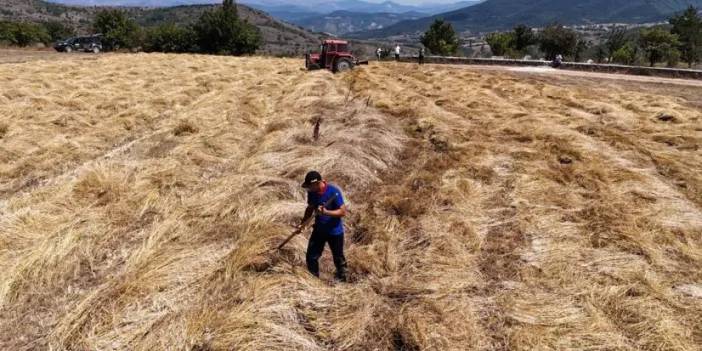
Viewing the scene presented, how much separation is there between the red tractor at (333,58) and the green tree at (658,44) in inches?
1111

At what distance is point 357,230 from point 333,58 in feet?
59.6

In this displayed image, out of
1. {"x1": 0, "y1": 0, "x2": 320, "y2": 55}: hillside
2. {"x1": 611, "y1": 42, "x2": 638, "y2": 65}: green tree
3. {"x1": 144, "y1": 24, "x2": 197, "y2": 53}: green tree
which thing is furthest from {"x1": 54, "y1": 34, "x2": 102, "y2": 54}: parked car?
{"x1": 0, "y1": 0, "x2": 320, "y2": 55}: hillside

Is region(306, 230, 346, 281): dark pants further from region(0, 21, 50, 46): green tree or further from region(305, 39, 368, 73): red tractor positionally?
region(0, 21, 50, 46): green tree

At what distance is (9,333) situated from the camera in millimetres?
4480

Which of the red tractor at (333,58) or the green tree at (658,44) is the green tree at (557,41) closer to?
the green tree at (658,44)

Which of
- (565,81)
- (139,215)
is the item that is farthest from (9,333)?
(565,81)

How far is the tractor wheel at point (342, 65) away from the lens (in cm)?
2328

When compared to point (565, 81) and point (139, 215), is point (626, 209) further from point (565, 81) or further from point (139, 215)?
point (565, 81)

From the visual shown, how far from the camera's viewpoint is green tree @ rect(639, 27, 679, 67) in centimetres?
3784

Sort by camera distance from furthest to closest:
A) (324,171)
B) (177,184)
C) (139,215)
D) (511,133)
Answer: (511,133) → (324,171) → (177,184) → (139,215)

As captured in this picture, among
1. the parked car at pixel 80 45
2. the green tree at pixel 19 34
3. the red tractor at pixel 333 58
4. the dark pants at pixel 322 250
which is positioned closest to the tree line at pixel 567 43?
the red tractor at pixel 333 58

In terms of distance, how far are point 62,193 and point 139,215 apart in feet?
4.89

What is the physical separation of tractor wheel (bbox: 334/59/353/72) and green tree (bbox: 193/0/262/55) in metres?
21.3

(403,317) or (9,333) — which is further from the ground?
(403,317)
